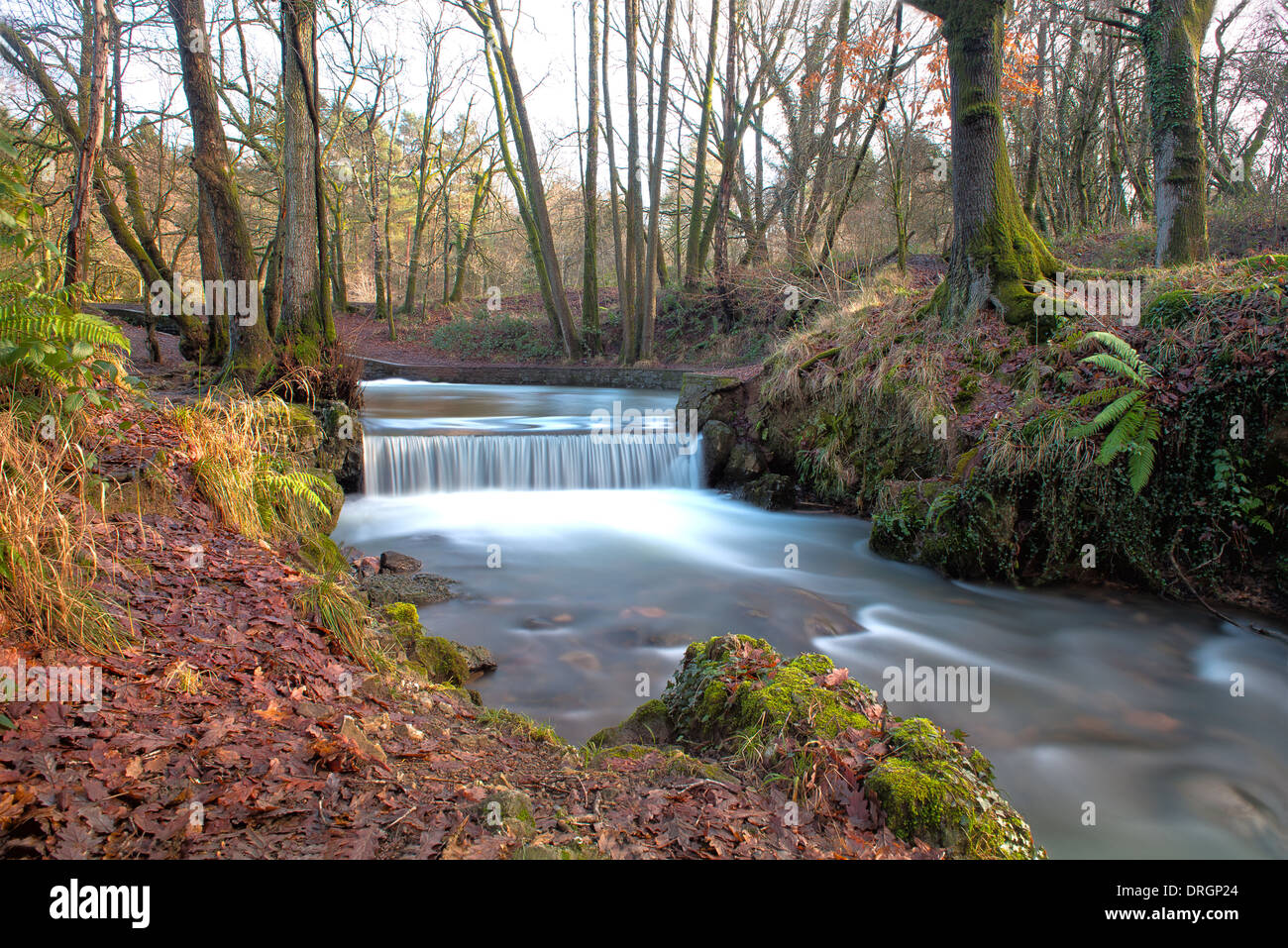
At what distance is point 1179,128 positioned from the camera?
8.88 metres

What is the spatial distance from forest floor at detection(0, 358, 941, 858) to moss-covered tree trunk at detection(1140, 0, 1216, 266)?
9893 millimetres

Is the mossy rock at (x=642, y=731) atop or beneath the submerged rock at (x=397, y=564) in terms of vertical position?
beneath

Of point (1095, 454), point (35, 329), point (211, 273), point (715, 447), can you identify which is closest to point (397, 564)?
point (35, 329)

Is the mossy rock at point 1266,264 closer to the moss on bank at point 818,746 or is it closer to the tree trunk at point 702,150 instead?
the moss on bank at point 818,746

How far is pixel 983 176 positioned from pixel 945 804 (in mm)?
8406

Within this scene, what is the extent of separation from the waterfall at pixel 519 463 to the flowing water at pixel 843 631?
3cm

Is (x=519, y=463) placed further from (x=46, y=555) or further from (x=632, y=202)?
(x=632, y=202)

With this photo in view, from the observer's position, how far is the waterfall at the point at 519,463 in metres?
9.98

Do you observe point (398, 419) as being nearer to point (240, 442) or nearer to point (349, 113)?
point (240, 442)

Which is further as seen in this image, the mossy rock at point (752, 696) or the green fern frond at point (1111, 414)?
the green fern frond at point (1111, 414)

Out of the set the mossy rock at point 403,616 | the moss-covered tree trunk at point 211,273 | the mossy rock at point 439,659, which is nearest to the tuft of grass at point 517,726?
the mossy rock at point 439,659

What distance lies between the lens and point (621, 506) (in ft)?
32.2

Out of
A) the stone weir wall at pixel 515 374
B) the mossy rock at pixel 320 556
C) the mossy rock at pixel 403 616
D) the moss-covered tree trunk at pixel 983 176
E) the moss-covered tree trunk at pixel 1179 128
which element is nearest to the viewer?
the mossy rock at pixel 403 616
